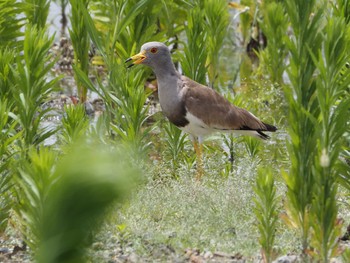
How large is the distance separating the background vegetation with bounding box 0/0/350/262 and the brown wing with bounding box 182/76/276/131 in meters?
0.24

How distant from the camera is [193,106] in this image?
26.9ft

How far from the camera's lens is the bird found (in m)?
8.15

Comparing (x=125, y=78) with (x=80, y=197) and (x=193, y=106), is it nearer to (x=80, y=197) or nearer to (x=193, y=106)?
(x=193, y=106)

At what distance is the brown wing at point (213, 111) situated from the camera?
26.8 feet

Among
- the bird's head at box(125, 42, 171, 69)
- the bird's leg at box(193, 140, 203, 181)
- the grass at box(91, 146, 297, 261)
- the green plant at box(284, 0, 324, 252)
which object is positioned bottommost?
the bird's leg at box(193, 140, 203, 181)

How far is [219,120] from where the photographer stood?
8.27 meters

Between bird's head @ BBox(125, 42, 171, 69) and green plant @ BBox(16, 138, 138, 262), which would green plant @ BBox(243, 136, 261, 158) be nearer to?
bird's head @ BBox(125, 42, 171, 69)

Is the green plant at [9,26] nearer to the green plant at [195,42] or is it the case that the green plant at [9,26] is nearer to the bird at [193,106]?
the bird at [193,106]

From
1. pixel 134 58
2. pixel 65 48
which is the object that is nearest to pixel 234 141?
pixel 134 58

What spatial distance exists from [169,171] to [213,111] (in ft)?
2.38

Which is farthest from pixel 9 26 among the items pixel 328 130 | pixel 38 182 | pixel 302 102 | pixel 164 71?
pixel 38 182

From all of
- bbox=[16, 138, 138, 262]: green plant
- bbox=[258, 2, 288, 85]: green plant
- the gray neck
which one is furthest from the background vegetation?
bbox=[258, 2, 288, 85]: green plant

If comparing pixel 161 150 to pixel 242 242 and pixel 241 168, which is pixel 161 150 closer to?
pixel 241 168

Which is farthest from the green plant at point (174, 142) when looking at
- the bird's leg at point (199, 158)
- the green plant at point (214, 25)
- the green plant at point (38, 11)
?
the green plant at point (38, 11)
